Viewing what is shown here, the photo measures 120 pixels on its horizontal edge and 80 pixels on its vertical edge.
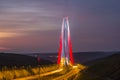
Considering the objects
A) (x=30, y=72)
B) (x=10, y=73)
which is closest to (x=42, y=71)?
(x=30, y=72)

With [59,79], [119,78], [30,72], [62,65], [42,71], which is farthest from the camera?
[62,65]

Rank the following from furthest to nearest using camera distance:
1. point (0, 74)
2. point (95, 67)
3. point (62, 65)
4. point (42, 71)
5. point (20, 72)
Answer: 1. point (62, 65)
2. point (95, 67)
3. point (42, 71)
4. point (20, 72)
5. point (0, 74)

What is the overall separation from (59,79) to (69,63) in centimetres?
7175

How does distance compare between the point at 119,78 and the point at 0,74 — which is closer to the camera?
the point at 119,78

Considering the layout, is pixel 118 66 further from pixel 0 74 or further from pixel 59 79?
pixel 0 74

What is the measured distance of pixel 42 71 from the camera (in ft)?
414

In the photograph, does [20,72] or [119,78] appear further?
[20,72]

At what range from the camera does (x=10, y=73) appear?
9688 centimetres

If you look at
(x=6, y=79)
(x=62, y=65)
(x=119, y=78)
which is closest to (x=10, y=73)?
(x=6, y=79)

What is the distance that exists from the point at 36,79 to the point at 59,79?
5990 mm

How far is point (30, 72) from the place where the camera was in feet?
376

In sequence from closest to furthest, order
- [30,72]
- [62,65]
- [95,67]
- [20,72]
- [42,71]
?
[20,72] → [30,72] → [42,71] → [95,67] → [62,65]

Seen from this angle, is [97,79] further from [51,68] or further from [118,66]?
[51,68]

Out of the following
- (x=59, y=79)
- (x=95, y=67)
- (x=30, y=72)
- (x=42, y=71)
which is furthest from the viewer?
(x=95, y=67)
